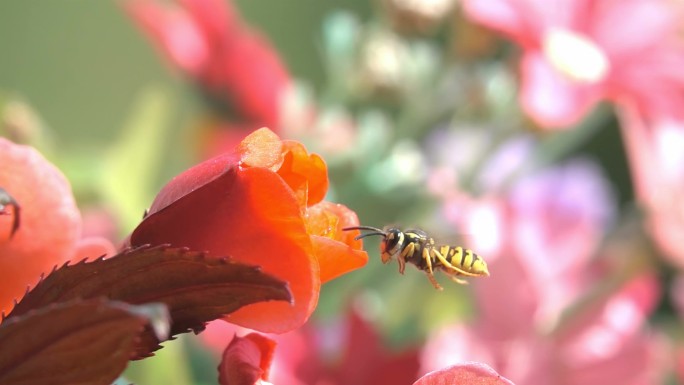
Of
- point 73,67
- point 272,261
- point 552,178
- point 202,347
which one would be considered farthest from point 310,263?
point 73,67

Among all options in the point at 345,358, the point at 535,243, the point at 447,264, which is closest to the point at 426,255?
the point at 447,264

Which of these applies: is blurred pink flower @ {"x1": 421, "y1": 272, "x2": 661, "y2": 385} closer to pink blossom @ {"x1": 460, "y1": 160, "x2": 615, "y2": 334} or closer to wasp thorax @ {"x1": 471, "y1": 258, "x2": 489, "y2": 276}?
pink blossom @ {"x1": 460, "y1": 160, "x2": 615, "y2": 334}

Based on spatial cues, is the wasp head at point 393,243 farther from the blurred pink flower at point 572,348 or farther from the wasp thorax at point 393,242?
the blurred pink flower at point 572,348

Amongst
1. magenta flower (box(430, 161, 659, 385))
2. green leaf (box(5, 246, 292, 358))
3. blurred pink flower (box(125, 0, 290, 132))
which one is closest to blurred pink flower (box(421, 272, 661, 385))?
magenta flower (box(430, 161, 659, 385))

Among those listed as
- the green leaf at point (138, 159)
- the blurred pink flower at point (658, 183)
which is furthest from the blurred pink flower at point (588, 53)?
the green leaf at point (138, 159)

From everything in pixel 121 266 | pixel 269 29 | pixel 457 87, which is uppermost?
pixel 269 29

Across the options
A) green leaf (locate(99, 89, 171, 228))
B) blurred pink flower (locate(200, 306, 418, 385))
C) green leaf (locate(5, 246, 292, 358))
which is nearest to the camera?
green leaf (locate(5, 246, 292, 358))

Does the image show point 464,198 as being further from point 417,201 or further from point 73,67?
point 73,67
